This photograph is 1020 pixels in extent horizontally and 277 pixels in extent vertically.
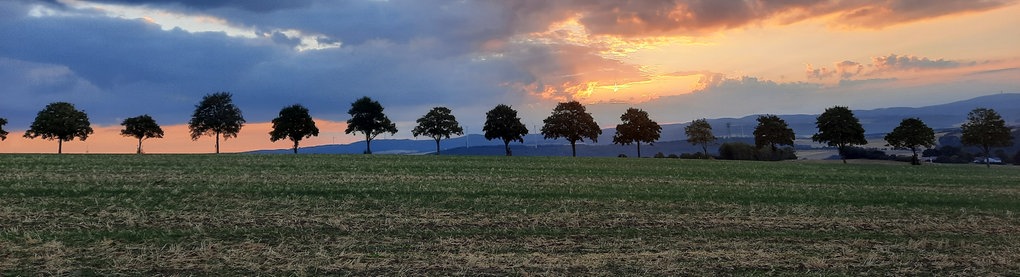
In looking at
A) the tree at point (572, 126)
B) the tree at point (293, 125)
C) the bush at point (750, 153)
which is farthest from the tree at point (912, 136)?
the tree at point (293, 125)

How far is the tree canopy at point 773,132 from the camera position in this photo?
10725 cm

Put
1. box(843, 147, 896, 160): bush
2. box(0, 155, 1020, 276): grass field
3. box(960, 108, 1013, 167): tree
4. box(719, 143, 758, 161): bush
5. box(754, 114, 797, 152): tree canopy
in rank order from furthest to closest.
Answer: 1. box(843, 147, 896, 160): bush
2. box(719, 143, 758, 161): bush
3. box(754, 114, 797, 152): tree canopy
4. box(960, 108, 1013, 167): tree
5. box(0, 155, 1020, 276): grass field

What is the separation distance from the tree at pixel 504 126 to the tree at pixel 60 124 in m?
71.1

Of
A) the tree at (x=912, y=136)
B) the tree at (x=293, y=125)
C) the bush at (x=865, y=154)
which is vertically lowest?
the bush at (x=865, y=154)

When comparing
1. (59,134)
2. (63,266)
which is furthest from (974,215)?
(59,134)

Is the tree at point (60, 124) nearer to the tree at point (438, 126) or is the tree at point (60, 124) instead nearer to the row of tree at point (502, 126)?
the row of tree at point (502, 126)

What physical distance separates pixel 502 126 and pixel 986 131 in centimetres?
7867

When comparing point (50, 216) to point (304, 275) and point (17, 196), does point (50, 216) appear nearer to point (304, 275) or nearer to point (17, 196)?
point (17, 196)

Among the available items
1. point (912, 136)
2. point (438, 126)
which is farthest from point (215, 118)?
point (912, 136)

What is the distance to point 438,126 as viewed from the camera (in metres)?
118

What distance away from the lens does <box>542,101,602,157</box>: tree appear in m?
110

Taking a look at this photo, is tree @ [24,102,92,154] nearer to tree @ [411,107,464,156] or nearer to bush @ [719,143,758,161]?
tree @ [411,107,464,156]

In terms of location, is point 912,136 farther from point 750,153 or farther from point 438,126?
point 438,126

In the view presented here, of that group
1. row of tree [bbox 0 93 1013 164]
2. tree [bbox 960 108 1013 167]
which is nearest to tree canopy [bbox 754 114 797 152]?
row of tree [bbox 0 93 1013 164]
